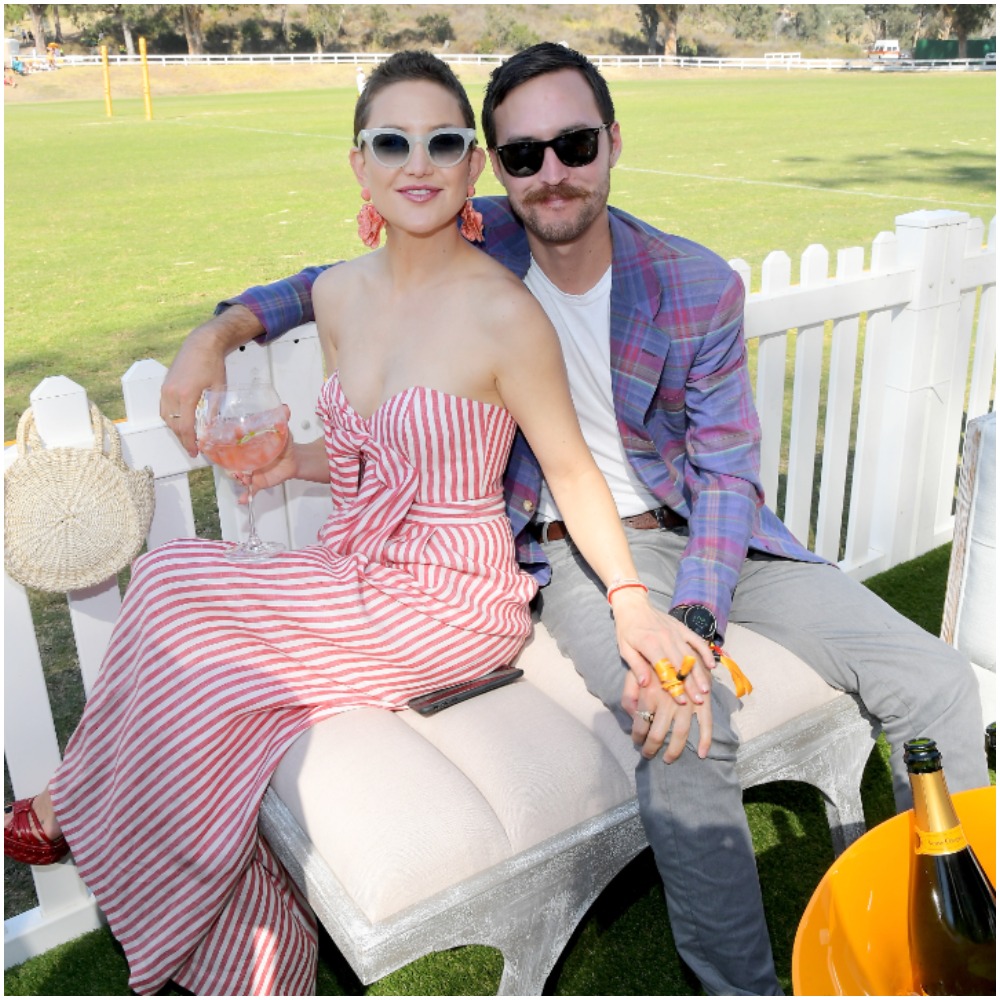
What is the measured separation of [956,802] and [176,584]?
1.54m

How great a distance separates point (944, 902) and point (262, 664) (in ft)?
4.43

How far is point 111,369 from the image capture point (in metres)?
7.70

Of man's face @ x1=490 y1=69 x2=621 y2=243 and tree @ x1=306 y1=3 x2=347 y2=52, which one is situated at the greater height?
tree @ x1=306 y1=3 x2=347 y2=52

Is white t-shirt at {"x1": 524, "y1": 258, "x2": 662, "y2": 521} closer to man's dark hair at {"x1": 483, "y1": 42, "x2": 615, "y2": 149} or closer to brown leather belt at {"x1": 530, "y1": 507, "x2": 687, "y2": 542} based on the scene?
brown leather belt at {"x1": 530, "y1": 507, "x2": 687, "y2": 542}

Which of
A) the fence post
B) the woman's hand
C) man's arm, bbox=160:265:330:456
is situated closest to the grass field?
man's arm, bbox=160:265:330:456

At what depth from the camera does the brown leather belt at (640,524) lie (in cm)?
287

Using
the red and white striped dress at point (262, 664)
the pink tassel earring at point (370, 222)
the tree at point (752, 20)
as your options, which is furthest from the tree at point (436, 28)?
the red and white striped dress at point (262, 664)

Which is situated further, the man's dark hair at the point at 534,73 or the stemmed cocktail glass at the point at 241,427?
the man's dark hair at the point at 534,73

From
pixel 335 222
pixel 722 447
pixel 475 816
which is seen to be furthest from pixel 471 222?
pixel 335 222

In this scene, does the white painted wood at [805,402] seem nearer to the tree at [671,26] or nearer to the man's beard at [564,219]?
the man's beard at [564,219]

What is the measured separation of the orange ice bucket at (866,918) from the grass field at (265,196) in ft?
19.2

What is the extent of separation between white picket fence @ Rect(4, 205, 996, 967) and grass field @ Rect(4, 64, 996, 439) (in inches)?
164

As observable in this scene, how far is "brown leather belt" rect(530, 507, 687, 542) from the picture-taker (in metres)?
2.87

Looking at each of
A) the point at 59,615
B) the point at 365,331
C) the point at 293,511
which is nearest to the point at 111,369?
the point at 59,615
